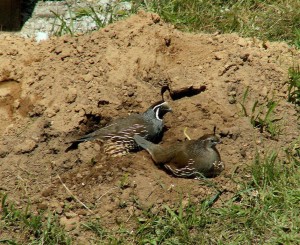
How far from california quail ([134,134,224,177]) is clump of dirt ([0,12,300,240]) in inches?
3.9

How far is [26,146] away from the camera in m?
6.75

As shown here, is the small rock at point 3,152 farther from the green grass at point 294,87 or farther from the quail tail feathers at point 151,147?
the green grass at point 294,87

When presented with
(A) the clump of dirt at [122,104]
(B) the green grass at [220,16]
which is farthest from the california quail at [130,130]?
(B) the green grass at [220,16]

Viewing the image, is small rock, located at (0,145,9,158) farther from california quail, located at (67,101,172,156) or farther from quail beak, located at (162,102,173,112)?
quail beak, located at (162,102,173,112)

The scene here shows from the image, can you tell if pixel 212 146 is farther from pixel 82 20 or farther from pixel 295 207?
pixel 82 20

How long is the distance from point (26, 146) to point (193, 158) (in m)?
1.49

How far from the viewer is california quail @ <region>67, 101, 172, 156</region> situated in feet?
23.0

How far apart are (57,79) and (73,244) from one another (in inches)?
74.6

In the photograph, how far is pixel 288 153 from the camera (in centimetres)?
660

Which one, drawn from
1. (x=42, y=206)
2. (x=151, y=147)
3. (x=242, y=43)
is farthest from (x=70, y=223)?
(x=242, y=43)

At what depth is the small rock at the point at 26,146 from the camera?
6730mm

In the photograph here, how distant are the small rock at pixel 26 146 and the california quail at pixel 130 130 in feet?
1.54

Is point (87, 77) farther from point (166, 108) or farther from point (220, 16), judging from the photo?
point (220, 16)

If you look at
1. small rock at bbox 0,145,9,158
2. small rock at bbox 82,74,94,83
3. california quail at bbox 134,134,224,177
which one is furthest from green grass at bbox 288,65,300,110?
small rock at bbox 0,145,9,158
